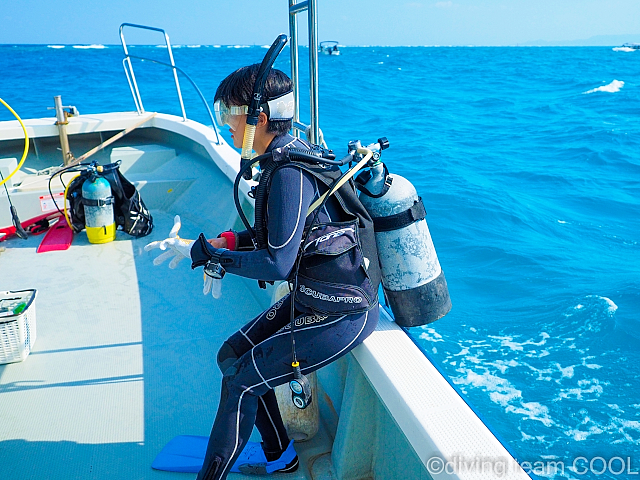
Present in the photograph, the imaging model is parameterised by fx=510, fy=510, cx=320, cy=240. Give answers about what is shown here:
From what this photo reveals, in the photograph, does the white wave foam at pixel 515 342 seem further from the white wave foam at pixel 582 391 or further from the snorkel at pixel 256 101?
the snorkel at pixel 256 101

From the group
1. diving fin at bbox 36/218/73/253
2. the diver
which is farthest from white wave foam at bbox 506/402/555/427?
diving fin at bbox 36/218/73/253

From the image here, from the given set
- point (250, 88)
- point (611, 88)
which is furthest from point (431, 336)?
point (611, 88)

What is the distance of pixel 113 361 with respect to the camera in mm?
2684

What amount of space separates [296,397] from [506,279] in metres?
4.93

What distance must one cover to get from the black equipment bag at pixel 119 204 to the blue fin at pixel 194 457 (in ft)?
8.48

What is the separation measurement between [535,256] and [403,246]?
5.40m

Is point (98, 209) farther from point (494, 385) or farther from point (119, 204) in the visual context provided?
point (494, 385)

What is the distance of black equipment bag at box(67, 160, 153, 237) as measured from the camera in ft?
13.8

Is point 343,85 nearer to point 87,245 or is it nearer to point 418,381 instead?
point 87,245

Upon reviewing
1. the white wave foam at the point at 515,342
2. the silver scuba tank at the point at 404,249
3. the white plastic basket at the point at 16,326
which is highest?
the silver scuba tank at the point at 404,249

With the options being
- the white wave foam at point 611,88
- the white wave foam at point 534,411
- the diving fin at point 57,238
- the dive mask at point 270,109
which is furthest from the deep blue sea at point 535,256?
the white wave foam at point 611,88

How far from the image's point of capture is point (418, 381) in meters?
1.52

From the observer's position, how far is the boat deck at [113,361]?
2047 mm

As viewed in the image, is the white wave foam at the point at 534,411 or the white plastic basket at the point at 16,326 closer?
the white plastic basket at the point at 16,326
